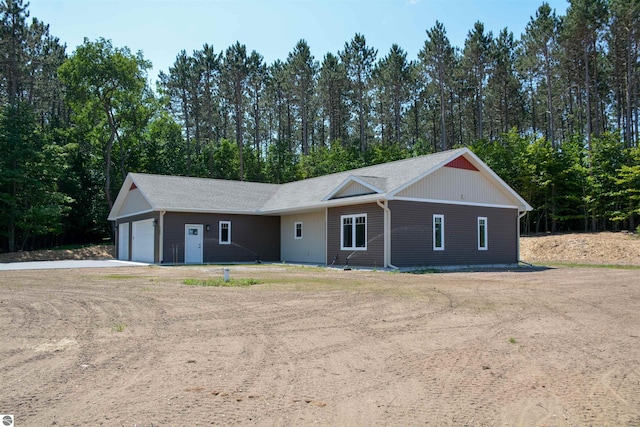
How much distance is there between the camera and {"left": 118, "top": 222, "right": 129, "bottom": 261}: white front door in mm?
27192

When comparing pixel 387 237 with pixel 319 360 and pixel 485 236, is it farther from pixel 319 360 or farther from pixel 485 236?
pixel 319 360

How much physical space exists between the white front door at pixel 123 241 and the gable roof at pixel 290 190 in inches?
40.9

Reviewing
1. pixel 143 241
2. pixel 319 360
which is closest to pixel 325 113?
pixel 143 241

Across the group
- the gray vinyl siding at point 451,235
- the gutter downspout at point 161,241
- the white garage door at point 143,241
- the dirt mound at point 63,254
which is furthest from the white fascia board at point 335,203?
the dirt mound at point 63,254

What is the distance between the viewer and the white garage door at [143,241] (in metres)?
23.5

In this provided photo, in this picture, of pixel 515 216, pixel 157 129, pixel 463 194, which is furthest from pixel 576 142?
pixel 157 129

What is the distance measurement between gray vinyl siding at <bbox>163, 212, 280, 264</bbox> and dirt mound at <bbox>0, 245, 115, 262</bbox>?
10858 millimetres

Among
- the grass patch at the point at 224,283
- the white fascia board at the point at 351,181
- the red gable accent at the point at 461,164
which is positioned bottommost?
the grass patch at the point at 224,283

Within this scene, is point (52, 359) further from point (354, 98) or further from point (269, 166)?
point (354, 98)

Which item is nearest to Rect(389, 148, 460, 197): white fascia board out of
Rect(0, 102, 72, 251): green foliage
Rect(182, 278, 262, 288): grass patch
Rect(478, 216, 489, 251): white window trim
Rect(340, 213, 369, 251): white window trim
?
Rect(340, 213, 369, 251): white window trim

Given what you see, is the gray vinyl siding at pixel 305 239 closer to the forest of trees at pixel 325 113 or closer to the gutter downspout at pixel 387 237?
the gutter downspout at pixel 387 237

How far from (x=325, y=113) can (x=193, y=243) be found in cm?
2831

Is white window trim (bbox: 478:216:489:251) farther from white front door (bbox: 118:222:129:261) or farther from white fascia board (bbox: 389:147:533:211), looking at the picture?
white front door (bbox: 118:222:129:261)

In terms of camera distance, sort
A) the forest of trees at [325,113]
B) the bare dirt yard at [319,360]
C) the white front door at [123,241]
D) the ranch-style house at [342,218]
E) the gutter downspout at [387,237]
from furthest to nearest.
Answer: the forest of trees at [325,113]
the white front door at [123,241]
the ranch-style house at [342,218]
the gutter downspout at [387,237]
the bare dirt yard at [319,360]
